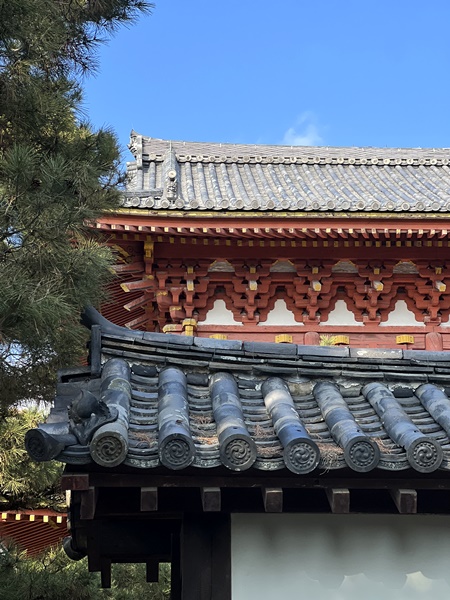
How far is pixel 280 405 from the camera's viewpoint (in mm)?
3865

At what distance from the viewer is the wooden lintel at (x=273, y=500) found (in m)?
3.44

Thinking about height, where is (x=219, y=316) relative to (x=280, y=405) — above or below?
above

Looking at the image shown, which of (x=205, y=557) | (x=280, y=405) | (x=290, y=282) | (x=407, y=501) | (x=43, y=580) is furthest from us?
(x=290, y=282)

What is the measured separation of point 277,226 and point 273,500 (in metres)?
6.46

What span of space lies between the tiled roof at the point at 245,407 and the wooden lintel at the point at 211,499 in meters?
0.16

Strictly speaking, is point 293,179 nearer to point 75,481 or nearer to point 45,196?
point 45,196

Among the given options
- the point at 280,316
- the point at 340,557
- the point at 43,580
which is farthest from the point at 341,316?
the point at 340,557

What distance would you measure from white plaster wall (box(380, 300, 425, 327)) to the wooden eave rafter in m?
1.34

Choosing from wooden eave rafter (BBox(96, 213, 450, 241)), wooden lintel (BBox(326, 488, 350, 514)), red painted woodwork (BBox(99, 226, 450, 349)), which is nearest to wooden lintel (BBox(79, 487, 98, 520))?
wooden lintel (BBox(326, 488, 350, 514))

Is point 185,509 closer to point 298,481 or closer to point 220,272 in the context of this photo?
point 298,481

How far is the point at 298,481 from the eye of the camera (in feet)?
11.4

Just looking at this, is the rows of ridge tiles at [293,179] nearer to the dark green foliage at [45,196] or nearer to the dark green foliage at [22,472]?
the dark green foliage at [22,472]

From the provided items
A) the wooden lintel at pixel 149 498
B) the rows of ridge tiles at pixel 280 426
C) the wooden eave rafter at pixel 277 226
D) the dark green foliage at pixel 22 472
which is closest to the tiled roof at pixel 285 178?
the wooden eave rafter at pixel 277 226

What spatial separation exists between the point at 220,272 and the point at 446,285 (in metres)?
2.94
